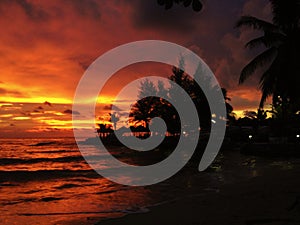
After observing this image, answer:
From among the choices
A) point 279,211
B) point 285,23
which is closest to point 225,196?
point 279,211

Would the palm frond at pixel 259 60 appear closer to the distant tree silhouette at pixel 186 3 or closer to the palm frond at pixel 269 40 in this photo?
the palm frond at pixel 269 40

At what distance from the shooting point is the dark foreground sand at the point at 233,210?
669 centimetres

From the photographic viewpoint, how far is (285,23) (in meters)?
25.1

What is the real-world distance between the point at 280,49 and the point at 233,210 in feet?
65.7

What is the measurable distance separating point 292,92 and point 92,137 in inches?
3856

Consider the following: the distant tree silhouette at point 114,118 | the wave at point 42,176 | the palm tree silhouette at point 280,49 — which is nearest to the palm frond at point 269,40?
the palm tree silhouette at point 280,49

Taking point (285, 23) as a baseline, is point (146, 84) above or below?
above

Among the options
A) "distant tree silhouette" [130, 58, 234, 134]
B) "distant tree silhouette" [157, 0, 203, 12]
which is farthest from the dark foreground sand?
"distant tree silhouette" [130, 58, 234, 134]

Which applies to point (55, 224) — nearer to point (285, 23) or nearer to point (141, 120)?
point (285, 23)

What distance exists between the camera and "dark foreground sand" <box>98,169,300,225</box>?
669 centimetres

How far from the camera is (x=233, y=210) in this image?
7738mm

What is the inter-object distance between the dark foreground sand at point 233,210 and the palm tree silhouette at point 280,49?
15.9 metres

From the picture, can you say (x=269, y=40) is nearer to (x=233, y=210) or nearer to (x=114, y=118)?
(x=233, y=210)

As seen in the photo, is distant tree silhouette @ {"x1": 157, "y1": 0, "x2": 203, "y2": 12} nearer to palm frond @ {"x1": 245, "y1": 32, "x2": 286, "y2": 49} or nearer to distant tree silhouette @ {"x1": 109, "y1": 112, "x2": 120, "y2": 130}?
palm frond @ {"x1": 245, "y1": 32, "x2": 286, "y2": 49}
